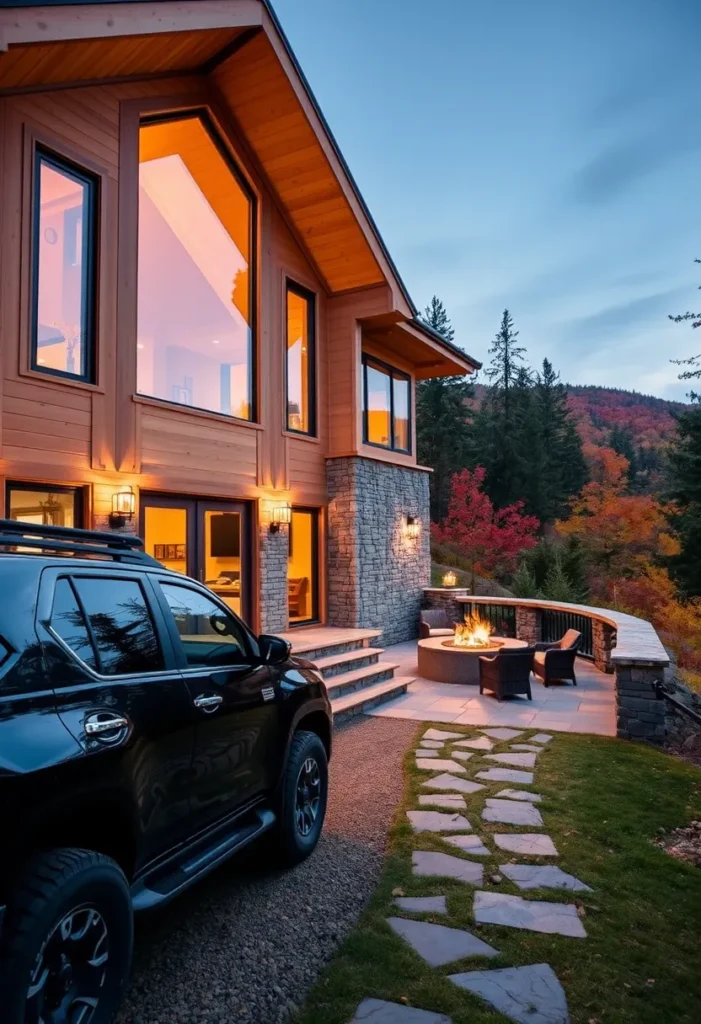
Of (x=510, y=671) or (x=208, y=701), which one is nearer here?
(x=208, y=701)

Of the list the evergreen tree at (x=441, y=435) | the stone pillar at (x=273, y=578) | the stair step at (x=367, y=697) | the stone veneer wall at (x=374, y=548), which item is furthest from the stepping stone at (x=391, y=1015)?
the evergreen tree at (x=441, y=435)

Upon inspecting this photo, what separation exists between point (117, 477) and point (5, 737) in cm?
642

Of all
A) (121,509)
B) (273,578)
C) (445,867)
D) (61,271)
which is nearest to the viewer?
(445,867)

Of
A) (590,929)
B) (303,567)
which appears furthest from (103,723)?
(303,567)

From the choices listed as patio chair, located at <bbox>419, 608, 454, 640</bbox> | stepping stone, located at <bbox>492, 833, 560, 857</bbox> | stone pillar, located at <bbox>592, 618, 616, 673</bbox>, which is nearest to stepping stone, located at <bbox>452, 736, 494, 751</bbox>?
stepping stone, located at <bbox>492, 833, 560, 857</bbox>

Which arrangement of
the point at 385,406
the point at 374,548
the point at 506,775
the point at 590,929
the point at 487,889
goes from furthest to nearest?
the point at 385,406, the point at 374,548, the point at 506,775, the point at 487,889, the point at 590,929

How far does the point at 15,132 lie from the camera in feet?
22.6

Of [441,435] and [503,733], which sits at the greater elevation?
[441,435]

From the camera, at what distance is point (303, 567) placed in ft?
38.1

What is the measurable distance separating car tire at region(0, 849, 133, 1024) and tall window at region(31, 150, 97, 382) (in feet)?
20.8

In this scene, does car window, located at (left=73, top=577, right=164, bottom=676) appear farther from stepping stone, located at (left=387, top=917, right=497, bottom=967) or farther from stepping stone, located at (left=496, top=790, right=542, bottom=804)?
stepping stone, located at (left=496, top=790, right=542, bottom=804)

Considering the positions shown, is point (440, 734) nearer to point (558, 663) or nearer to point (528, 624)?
point (558, 663)

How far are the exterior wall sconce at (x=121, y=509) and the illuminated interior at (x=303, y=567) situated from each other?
3.78 metres

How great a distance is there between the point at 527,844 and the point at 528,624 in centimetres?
871
